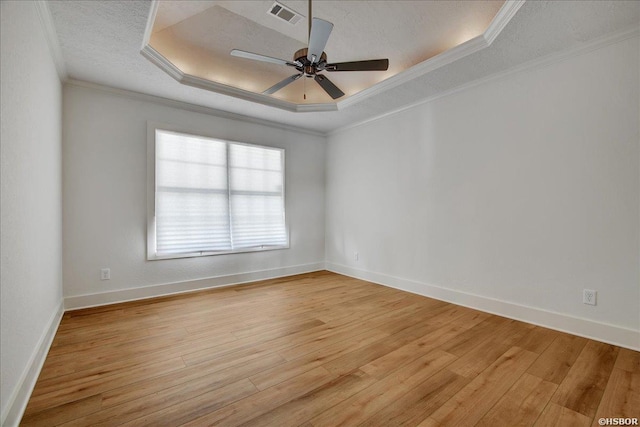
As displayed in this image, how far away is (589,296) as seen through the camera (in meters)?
2.49

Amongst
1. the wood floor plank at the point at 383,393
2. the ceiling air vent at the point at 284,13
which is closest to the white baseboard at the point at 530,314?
the wood floor plank at the point at 383,393

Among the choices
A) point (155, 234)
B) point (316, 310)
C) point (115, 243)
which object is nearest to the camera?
point (316, 310)

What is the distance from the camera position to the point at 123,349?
7.48 ft

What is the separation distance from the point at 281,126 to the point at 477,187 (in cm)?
314

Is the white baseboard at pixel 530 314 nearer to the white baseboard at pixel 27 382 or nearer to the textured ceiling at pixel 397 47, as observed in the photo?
the textured ceiling at pixel 397 47

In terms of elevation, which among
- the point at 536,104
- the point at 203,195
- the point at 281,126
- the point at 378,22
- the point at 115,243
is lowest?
the point at 115,243

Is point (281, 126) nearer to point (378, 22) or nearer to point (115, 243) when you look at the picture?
point (378, 22)

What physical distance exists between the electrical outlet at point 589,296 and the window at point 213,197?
148 inches

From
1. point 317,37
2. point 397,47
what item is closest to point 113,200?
point 317,37

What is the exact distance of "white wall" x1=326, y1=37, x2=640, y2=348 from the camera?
2354 millimetres

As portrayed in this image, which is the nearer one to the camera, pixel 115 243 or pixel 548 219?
pixel 548 219

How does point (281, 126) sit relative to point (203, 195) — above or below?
above

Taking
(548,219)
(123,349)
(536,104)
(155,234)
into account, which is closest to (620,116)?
(536,104)


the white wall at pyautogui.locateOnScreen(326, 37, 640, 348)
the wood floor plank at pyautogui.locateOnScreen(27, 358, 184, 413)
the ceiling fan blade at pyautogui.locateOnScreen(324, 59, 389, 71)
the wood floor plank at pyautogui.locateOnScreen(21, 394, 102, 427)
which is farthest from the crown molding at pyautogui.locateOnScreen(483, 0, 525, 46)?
the wood floor plank at pyautogui.locateOnScreen(21, 394, 102, 427)
